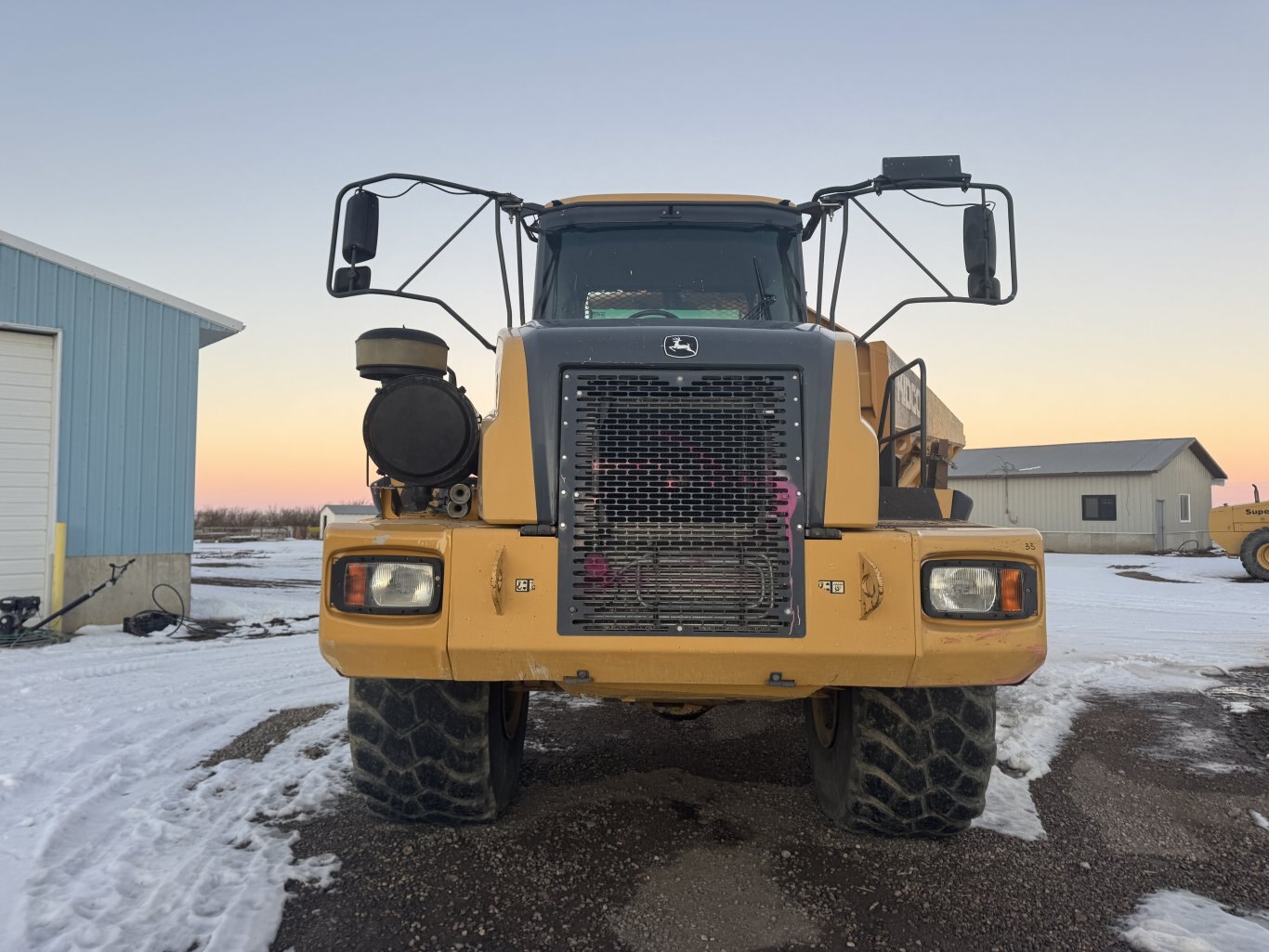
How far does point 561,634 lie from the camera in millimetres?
2635

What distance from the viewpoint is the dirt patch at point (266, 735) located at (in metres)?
4.32

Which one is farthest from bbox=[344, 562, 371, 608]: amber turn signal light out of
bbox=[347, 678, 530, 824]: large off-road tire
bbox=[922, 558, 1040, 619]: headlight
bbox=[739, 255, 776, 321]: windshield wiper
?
bbox=[739, 255, 776, 321]: windshield wiper

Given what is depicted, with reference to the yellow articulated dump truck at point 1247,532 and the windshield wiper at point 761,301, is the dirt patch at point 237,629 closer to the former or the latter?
the windshield wiper at point 761,301

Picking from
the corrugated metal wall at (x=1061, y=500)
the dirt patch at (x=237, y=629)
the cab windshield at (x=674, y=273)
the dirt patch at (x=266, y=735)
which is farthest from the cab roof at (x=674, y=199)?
the corrugated metal wall at (x=1061, y=500)

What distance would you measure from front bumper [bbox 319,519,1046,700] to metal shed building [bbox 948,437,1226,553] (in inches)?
1146

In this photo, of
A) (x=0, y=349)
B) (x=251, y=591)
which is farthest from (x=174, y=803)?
(x=251, y=591)

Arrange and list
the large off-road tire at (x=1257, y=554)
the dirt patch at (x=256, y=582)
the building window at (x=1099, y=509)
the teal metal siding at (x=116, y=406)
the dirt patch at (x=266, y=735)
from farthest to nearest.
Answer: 1. the building window at (x=1099, y=509)
2. the large off-road tire at (x=1257, y=554)
3. the dirt patch at (x=256, y=582)
4. the teal metal siding at (x=116, y=406)
5. the dirt patch at (x=266, y=735)

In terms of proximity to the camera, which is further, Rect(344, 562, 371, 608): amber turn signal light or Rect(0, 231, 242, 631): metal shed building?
Rect(0, 231, 242, 631): metal shed building

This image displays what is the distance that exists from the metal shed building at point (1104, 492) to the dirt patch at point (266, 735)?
28.3 metres

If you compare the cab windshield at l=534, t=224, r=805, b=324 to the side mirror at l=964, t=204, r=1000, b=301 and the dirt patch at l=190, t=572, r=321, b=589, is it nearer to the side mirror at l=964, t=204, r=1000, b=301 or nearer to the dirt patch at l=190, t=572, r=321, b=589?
the side mirror at l=964, t=204, r=1000, b=301

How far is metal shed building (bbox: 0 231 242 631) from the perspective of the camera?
8.53 meters

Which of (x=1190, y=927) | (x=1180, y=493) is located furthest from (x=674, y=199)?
(x=1180, y=493)

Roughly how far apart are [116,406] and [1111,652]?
36.7 ft

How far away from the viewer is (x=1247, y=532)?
1903 centimetres
